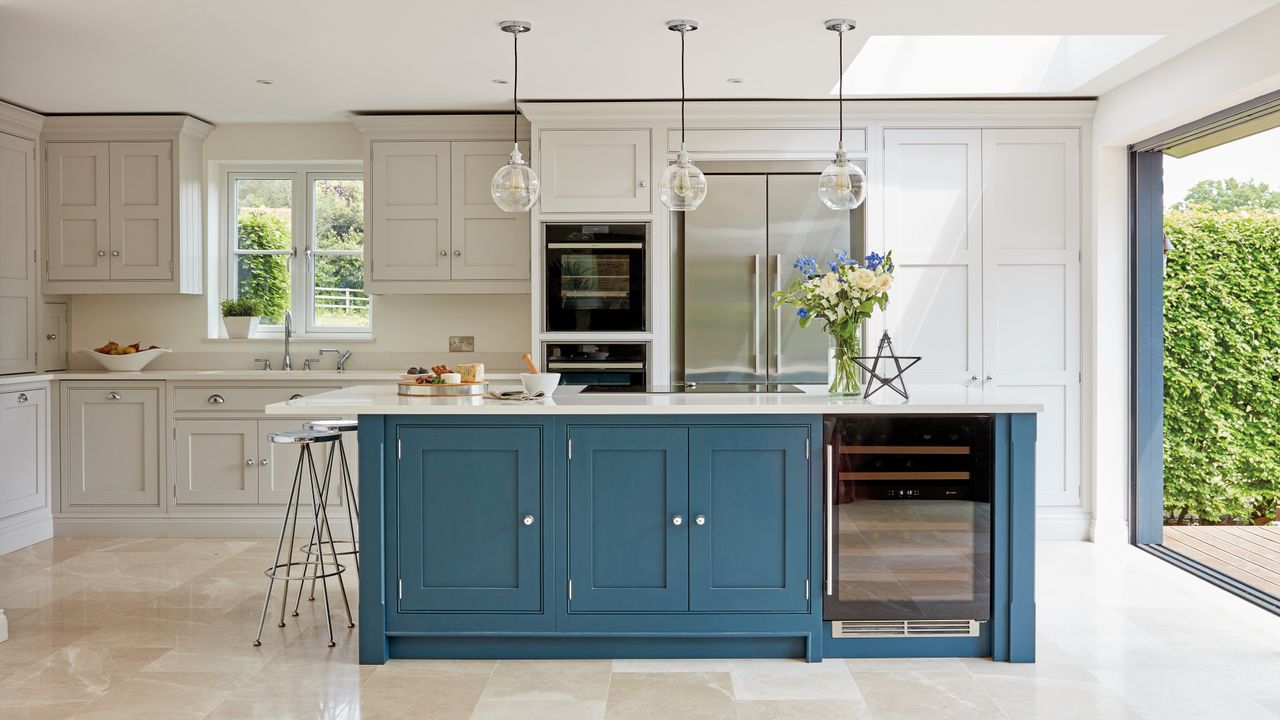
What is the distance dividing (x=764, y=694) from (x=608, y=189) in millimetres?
2916

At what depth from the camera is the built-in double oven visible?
5133 mm

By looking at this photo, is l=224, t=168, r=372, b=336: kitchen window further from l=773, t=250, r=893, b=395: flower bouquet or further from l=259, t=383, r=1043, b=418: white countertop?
l=773, t=250, r=893, b=395: flower bouquet

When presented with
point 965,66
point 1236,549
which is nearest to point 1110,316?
point 1236,549

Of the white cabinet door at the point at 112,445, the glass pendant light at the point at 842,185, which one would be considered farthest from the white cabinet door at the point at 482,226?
the glass pendant light at the point at 842,185

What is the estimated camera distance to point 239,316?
5.79 meters

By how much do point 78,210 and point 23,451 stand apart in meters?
1.39

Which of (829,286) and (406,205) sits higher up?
(406,205)

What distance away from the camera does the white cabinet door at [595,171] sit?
201 inches

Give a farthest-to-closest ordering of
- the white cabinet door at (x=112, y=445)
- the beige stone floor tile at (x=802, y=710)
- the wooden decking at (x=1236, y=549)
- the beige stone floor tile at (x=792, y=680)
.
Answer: the white cabinet door at (x=112, y=445) < the wooden decking at (x=1236, y=549) < the beige stone floor tile at (x=792, y=680) < the beige stone floor tile at (x=802, y=710)

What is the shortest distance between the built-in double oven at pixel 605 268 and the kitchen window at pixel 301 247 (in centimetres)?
152

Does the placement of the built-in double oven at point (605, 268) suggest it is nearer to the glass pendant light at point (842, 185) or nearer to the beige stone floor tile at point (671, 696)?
the glass pendant light at point (842, 185)

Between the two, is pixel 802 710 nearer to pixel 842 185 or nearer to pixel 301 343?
pixel 842 185

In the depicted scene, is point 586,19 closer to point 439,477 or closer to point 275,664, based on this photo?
point 439,477

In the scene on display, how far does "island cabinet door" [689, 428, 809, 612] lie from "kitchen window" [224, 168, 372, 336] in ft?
11.0
